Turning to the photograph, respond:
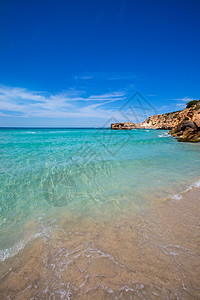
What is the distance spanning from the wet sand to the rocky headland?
2672 centimetres

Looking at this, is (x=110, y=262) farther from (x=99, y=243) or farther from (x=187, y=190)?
(x=187, y=190)

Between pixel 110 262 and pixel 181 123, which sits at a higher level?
pixel 181 123

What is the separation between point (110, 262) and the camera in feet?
8.29

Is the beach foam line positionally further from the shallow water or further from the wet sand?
the wet sand

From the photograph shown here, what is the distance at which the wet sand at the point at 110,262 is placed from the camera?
207cm

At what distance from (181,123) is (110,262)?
40.6 metres

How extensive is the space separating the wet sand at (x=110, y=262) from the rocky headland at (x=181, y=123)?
26.7 metres

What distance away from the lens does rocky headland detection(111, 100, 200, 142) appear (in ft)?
91.5

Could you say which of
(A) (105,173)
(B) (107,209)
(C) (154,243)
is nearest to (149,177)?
(A) (105,173)

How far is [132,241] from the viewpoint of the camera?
9.80ft

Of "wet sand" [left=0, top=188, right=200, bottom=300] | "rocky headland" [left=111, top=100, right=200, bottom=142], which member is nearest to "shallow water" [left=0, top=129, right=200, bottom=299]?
"wet sand" [left=0, top=188, right=200, bottom=300]

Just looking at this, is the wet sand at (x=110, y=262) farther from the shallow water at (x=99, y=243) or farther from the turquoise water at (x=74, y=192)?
the turquoise water at (x=74, y=192)

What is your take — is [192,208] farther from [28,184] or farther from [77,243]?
[28,184]

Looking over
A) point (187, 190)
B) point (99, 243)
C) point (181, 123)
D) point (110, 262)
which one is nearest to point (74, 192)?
point (99, 243)
